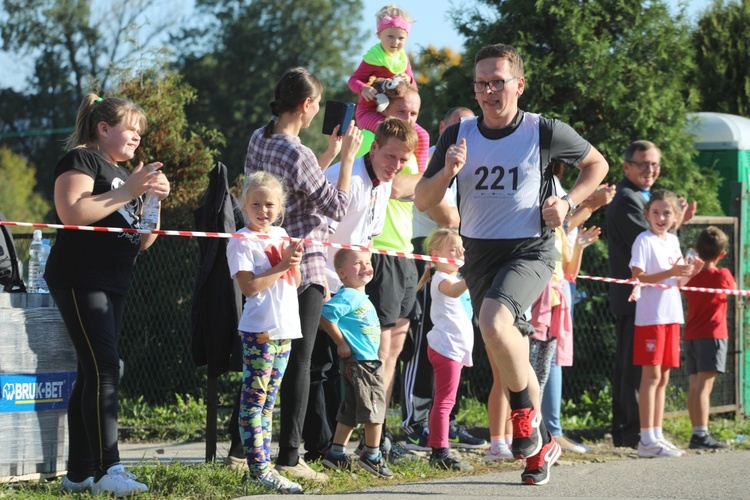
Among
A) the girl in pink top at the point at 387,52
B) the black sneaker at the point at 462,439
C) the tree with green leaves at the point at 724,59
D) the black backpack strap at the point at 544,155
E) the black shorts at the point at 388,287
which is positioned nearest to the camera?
the black backpack strap at the point at 544,155

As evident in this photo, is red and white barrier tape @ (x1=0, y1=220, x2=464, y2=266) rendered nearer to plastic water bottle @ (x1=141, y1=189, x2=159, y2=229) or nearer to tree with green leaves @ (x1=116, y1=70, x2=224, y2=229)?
plastic water bottle @ (x1=141, y1=189, x2=159, y2=229)

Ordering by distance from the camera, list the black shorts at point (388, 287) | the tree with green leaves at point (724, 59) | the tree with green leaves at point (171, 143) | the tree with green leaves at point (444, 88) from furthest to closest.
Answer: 1. the tree with green leaves at point (724, 59)
2. the tree with green leaves at point (444, 88)
3. the tree with green leaves at point (171, 143)
4. the black shorts at point (388, 287)

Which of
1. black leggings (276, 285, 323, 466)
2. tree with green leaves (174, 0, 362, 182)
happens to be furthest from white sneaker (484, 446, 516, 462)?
tree with green leaves (174, 0, 362, 182)

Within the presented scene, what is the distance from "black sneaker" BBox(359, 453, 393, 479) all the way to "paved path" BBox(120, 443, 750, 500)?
0.24m

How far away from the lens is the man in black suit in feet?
26.1

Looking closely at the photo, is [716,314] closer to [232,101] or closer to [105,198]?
[105,198]

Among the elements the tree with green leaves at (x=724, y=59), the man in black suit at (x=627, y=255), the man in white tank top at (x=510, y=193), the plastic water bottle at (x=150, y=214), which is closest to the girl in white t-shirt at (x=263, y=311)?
the plastic water bottle at (x=150, y=214)

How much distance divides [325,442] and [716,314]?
369 centimetres

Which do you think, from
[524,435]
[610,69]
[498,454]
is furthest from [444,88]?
[524,435]

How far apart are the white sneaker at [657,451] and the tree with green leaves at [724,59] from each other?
26.7 feet

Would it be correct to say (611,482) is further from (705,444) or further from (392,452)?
(705,444)

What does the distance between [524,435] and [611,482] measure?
870mm

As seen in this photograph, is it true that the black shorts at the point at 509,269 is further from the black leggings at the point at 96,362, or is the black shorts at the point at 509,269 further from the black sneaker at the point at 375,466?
the black leggings at the point at 96,362

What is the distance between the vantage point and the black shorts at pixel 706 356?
8.20 meters
